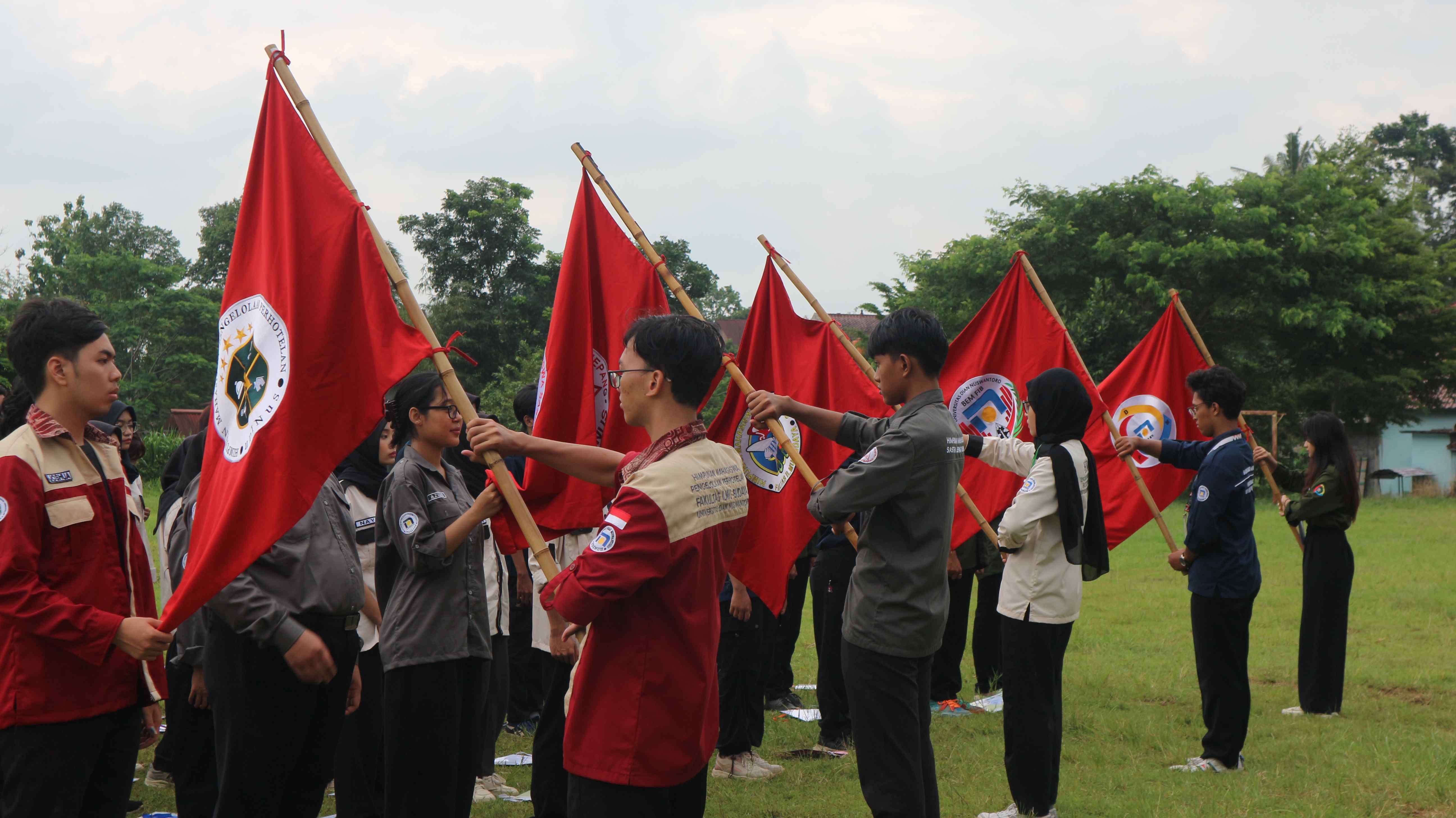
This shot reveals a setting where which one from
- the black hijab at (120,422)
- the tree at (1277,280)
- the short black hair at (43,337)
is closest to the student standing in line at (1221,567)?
the short black hair at (43,337)

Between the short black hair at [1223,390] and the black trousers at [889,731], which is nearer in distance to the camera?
the black trousers at [889,731]

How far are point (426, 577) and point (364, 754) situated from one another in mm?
1175

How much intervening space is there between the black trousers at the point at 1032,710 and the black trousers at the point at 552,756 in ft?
6.85

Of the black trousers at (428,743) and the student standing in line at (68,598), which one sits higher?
the student standing in line at (68,598)

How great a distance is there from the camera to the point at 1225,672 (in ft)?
20.2

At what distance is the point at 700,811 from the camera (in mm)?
3135

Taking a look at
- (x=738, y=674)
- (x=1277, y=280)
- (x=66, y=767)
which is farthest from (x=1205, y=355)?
(x=1277, y=280)

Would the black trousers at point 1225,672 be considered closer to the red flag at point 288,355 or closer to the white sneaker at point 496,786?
the white sneaker at point 496,786

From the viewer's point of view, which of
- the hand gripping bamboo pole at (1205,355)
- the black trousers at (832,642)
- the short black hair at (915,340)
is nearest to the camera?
the short black hair at (915,340)

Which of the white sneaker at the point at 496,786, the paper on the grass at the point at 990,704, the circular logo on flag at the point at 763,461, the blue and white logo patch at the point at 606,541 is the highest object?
the circular logo on flag at the point at 763,461

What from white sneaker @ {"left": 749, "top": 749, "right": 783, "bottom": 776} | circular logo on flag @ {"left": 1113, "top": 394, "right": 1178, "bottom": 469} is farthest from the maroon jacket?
circular logo on flag @ {"left": 1113, "top": 394, "right": 1178, "bottom": 469}

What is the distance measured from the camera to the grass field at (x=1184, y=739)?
5656 millimetres

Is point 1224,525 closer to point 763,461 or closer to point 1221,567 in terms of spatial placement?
point 1221,567

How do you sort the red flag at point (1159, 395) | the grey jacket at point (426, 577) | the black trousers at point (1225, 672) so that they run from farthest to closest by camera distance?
the red flag at point (1159, 395)
the black trousers at point (1225, 672)
the grey jacket at point (426, 577)
